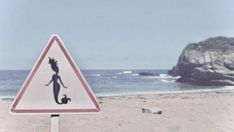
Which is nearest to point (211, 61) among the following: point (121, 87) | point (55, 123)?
point (121, 87)

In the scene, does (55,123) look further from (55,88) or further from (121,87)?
(121,87)

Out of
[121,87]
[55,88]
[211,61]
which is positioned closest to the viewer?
[55,88]

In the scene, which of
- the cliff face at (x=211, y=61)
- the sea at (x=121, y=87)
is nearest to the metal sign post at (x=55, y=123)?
the sea at (x=121, y=87)

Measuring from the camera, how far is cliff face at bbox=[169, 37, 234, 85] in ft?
195

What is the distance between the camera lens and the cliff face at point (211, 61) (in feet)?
195

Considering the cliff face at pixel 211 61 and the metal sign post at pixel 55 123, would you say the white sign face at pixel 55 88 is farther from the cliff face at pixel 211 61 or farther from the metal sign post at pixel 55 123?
the cliff face at pixel 211 61

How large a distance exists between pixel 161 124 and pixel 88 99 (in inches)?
305

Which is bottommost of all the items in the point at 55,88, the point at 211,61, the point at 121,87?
the point at 121,87

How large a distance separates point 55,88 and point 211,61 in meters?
60.9

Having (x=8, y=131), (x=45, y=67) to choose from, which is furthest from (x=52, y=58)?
(x=8, y=131)

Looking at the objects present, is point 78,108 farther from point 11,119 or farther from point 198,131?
point 11,119

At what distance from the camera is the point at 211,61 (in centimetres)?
6328

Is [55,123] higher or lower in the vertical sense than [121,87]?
higher

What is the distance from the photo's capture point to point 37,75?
381 cm
